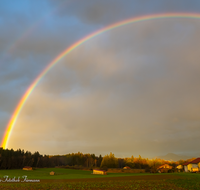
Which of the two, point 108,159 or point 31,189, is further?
point 108,159

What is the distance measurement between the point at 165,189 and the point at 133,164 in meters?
133

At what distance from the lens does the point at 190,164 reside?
330 ft

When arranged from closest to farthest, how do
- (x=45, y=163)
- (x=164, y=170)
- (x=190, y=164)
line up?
(x=164, y=170) → (x=190, y=164) → (x=45, y=163)

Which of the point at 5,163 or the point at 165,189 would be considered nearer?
the point at 165,189

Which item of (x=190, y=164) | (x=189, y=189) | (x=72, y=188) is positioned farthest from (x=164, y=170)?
(x=72, y=188)

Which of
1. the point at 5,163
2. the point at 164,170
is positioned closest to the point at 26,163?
the point at 5,163

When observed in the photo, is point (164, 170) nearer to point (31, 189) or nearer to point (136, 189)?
point (136, 189)

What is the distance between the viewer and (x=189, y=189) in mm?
34281

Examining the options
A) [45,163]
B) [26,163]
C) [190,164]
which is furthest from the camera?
[45,163]

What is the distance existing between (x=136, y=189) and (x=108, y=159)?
5459 inches

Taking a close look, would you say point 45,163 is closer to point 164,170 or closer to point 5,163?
point 5,163

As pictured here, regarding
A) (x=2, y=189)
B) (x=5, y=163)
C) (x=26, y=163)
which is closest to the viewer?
(x=2, y=189)

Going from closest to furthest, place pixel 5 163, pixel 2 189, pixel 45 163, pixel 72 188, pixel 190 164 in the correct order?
pixel 2 189
pixel 72 188
pixel 190 164
pixel 5 163
pixel 45 163

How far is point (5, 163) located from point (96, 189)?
142 m
